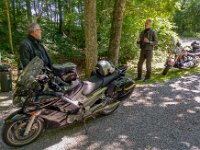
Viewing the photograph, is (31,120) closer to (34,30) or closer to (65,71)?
(65,71)

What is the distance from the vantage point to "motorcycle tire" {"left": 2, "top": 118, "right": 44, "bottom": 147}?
4016mm

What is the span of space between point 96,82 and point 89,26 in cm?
250

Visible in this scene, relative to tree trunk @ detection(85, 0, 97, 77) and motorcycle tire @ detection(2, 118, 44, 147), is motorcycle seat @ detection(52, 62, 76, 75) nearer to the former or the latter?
motorcycle tire @ detection(2, 118, 44, 147)

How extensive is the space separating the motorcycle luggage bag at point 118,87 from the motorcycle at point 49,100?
140mm

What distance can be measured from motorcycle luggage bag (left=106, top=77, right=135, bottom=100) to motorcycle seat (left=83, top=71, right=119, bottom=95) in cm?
11

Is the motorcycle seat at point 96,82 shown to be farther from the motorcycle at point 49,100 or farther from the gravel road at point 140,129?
the gravel road at point 140,129

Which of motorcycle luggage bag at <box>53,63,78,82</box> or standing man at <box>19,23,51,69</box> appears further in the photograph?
standing man at <box>19,23,51,69</box>

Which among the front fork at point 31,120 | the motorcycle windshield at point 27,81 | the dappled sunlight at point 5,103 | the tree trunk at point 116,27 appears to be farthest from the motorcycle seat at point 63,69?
the tree trunk at point 116,27

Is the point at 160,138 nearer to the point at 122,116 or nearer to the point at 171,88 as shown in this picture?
the point at 122,116

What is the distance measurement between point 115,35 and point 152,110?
3.38 meters

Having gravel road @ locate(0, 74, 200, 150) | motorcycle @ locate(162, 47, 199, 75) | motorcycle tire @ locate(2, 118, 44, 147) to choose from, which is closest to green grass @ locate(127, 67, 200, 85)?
motorcycle @ locate(162, 47, 199, 75)

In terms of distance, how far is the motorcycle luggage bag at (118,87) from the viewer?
5164 mm

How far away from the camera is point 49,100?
4160 millimetres

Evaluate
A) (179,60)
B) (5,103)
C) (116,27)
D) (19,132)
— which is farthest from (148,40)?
(19,132)
